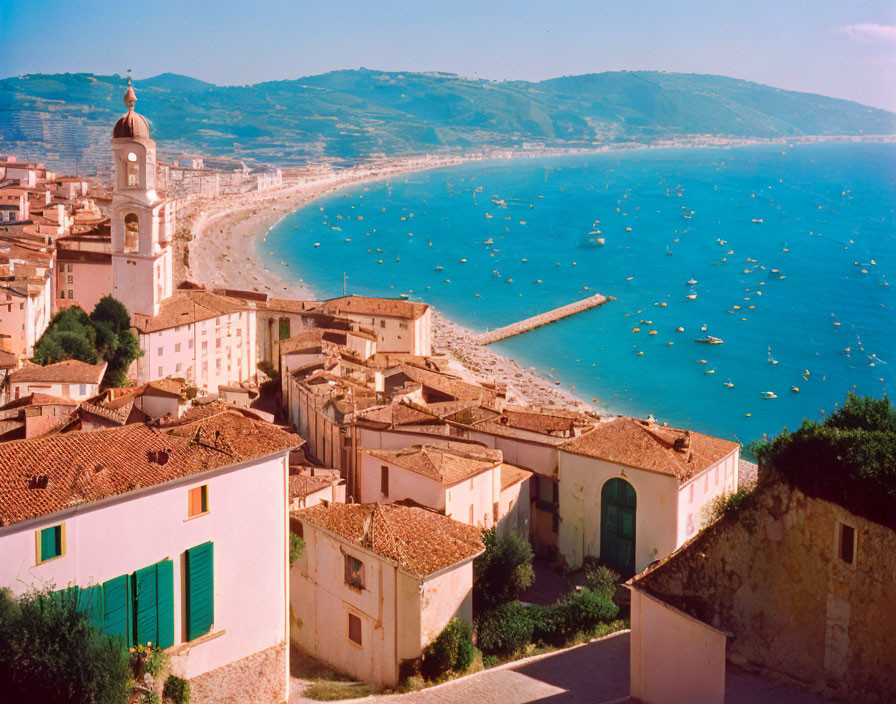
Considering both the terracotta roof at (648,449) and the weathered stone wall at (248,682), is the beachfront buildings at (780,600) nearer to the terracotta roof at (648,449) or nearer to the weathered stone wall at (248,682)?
the weathered stone wall at (248,682)

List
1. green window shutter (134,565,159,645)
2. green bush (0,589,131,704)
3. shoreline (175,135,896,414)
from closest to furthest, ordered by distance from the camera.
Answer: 1. green bush (0,589,131,704)
2. green window shutter (134,565,159,645)
3. shoreline (175,135,896,414)

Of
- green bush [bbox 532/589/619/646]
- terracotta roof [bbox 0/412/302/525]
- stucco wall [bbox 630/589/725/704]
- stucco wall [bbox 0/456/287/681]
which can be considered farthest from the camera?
green bush [bbox 532/589/619/646]

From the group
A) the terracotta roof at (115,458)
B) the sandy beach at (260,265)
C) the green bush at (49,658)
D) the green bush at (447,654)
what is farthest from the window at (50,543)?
the sandy beach at (260,265)

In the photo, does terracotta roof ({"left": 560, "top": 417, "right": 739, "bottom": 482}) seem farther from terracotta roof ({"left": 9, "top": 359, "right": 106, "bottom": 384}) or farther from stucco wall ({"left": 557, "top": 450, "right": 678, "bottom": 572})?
terracotta roof ({"left": 9, "top": 359, "right": 106, "bottom": 384})

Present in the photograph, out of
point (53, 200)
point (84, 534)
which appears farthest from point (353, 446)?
point (53, 200)

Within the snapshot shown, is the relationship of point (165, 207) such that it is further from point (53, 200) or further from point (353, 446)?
point (53, 200)

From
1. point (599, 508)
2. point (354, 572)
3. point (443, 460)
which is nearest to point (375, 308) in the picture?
point (599, 508)

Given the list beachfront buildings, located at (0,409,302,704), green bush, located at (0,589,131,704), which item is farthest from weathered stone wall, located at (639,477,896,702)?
green bush, located at (0,589,131,704)
